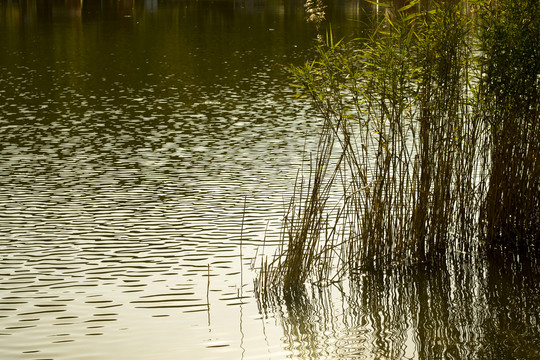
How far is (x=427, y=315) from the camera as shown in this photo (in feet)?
17.6

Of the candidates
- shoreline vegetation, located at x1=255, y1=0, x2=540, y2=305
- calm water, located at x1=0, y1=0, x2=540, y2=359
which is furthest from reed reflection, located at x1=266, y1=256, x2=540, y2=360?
shoreline vegetation, located at x1=255, y1=0, x2=540, y2=305

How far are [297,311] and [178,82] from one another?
36.3 ft

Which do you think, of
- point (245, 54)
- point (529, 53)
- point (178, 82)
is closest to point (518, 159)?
point (529, 53)

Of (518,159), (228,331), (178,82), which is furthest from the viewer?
(178,82)

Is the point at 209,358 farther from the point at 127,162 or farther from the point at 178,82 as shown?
the point at 178,82

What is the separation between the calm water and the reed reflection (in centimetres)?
1

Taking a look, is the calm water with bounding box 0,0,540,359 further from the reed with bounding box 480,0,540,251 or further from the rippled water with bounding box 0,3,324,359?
the reed with bounding box 480,0,540,251

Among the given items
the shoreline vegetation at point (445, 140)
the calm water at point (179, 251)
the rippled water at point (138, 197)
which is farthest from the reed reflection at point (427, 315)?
the rippled water at point (138, 197)

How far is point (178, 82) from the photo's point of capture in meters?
16.2

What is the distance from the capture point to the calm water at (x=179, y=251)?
16.5 ft

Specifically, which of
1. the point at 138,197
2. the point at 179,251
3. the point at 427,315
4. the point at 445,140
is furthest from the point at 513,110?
the point at 138,197

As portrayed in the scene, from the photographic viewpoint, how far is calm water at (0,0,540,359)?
5.04 metres

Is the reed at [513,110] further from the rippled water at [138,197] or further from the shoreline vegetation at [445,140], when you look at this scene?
the rippled water at [138,197]

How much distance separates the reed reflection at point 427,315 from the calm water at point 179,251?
1 cm
